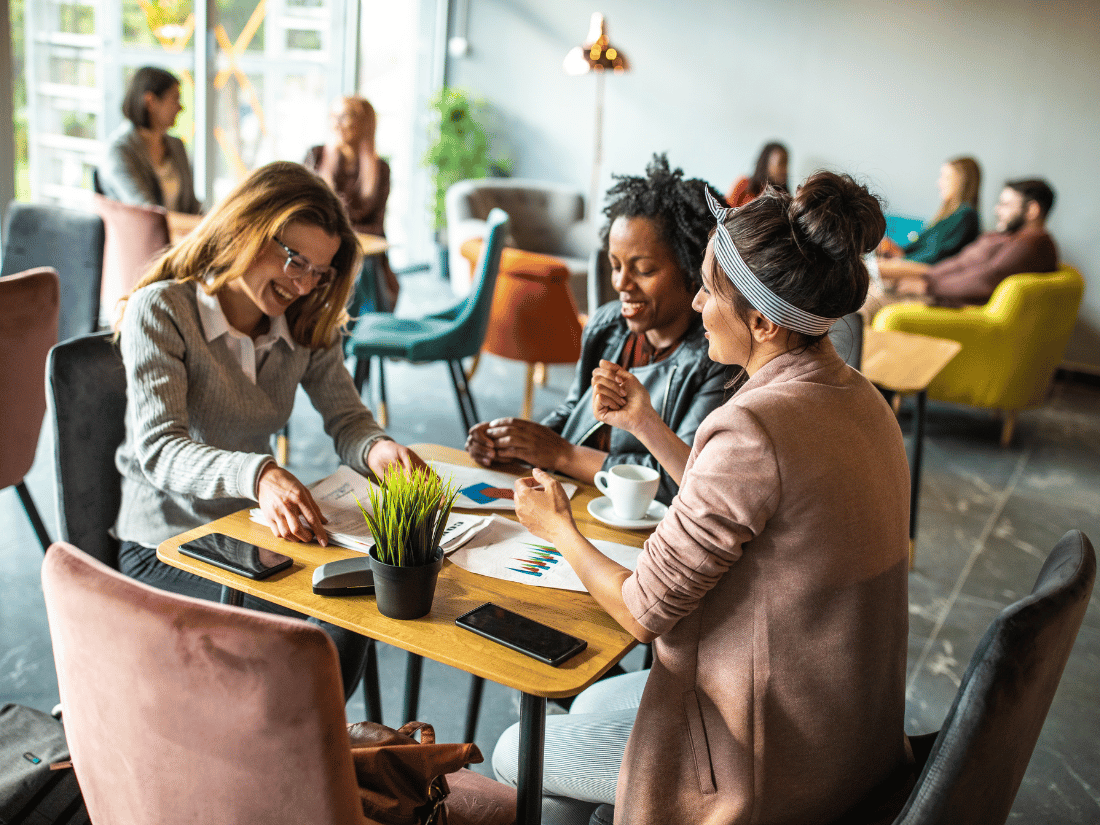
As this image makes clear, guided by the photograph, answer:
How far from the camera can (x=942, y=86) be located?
20.8ft

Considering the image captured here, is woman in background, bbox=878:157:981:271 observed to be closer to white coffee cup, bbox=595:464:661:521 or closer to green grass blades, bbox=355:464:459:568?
white coffee cup, bbox=595:464:661:521

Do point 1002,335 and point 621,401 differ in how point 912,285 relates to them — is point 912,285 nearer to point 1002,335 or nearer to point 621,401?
point 1002,335

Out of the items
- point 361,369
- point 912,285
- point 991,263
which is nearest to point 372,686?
point 361,369

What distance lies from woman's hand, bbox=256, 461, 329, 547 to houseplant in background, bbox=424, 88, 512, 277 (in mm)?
6175

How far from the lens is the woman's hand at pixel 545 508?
134cm

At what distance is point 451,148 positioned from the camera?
7.29 m

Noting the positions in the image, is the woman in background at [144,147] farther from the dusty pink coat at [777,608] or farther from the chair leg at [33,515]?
the dusty pink coat at [777,608]

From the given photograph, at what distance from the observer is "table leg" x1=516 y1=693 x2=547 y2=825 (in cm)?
118

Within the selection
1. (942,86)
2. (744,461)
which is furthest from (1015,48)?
(744,461)

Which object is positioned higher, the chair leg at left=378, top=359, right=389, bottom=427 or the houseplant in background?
the houseplant in background

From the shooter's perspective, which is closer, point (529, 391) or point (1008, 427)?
point (529, 391)

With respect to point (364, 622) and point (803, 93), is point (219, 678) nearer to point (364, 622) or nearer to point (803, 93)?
point (364, 622)

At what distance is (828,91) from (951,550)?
4301 mm

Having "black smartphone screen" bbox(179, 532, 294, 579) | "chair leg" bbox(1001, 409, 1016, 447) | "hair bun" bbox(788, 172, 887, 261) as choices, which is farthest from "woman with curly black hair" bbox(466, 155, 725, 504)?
"chair leg" bbox(1001, 409, 1016, 447)
